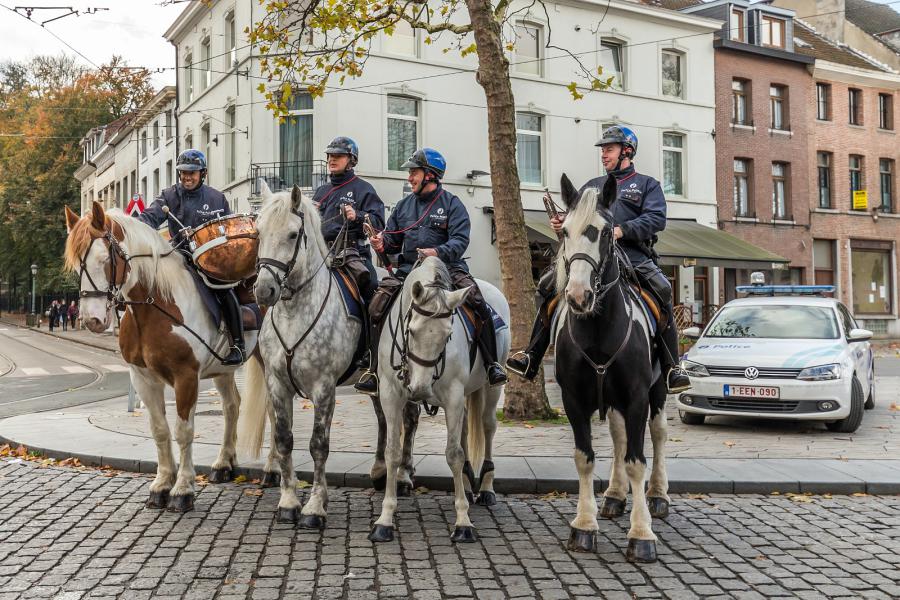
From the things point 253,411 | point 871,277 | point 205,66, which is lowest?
point 253,411

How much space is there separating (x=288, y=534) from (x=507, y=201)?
6320 mm

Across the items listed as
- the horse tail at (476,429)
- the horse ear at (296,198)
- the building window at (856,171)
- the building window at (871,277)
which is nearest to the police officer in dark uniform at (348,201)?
the horse ear at (296,198)

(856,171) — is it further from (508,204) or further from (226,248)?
(226,248)

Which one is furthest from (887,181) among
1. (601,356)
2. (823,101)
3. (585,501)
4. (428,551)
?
(428,551)

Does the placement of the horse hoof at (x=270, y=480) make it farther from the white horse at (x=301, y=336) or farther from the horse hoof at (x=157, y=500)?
the white horse at (x=301, y=336)

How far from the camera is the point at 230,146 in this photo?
29109mm

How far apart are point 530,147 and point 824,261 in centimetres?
1491

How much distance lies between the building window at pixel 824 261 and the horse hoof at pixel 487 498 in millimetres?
31936

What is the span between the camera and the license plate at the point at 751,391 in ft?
34.3

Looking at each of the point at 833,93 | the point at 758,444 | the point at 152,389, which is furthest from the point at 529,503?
the point at 833,93

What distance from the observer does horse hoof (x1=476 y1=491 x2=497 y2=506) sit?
690cm

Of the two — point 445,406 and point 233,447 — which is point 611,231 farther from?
point 233,447

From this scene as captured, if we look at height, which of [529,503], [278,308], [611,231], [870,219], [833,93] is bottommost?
[529,503]

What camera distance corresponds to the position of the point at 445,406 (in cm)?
622
